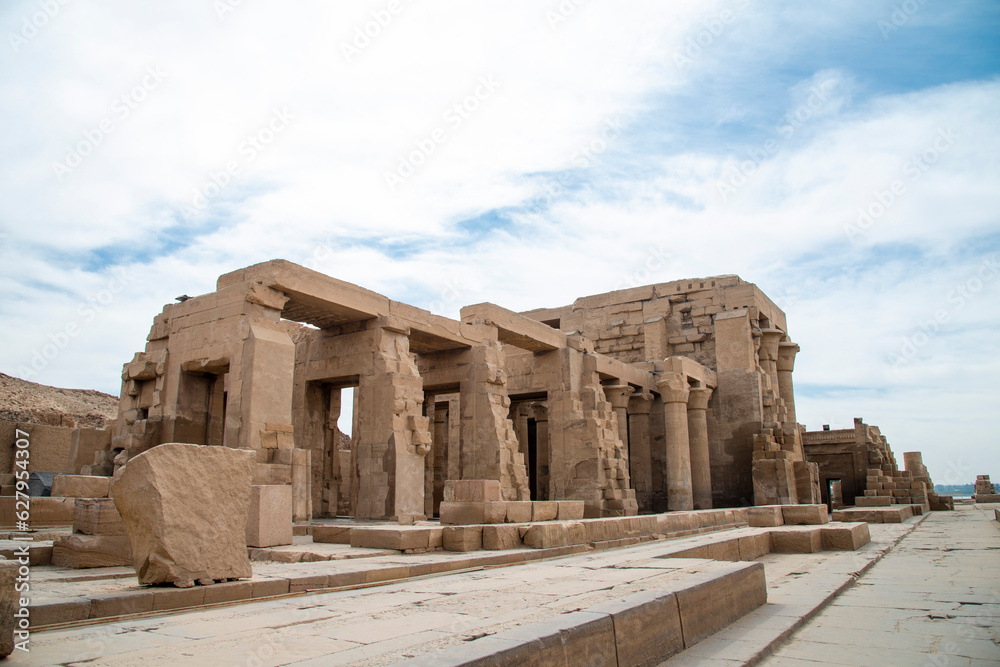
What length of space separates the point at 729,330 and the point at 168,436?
16021 millimetres

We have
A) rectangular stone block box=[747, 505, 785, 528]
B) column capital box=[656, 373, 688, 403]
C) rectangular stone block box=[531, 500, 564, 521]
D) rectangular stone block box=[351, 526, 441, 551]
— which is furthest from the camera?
column capital box=[656, 373, 688, 403]

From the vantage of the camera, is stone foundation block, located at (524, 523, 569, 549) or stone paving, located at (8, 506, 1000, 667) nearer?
stone paving, located at (8, 506, 1000, 667)

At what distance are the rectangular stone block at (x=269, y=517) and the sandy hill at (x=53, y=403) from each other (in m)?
17.7

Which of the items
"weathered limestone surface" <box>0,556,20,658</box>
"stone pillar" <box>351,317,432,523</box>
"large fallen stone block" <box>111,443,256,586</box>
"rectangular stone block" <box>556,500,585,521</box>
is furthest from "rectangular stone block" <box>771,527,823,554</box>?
"weathered limestone surface" <box>0,556,20,658</box>

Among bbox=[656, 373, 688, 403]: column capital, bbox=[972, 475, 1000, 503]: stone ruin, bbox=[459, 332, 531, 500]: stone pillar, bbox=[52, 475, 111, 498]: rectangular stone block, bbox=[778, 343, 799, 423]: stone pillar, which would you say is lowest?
bbox=[972, 475, 1000, 503]: stone ruin

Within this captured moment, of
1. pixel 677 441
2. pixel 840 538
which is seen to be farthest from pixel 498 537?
pixel 677 441

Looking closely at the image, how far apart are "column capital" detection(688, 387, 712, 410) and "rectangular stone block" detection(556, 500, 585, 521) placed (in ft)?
32.1

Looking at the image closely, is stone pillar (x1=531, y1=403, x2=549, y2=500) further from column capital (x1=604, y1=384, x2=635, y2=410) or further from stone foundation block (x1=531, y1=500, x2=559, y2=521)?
stone foundation block (x1=531, y1=500, x2=559, y2=521)

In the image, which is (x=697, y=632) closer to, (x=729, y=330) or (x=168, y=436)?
(x=168, y=436)

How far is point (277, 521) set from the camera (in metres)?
8.33

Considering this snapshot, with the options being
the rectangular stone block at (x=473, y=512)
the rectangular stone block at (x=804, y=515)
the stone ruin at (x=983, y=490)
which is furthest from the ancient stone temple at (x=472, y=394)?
the stone ruin at (x=983, y=490)

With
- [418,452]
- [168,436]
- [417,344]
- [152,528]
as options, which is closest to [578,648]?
[152,528]

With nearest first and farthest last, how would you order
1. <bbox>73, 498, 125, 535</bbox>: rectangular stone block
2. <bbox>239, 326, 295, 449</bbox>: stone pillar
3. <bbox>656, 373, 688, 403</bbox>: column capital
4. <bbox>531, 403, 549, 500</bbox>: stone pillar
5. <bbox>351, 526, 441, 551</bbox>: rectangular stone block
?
<bbox>73, 498, 125, 535</bbox>: rectangular stone block < <bbox>351, 526, 441, 551</bbox>: rectangular stone block < <bbox>239, 326, 295, 449</bbox>: stone pillar < <bbox>656, 373, 688, 403</bbox>: column capital < <bbox>531, 403, 549, 500</bbox>: stone pillar

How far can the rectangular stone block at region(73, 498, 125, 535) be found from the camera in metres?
6.59
